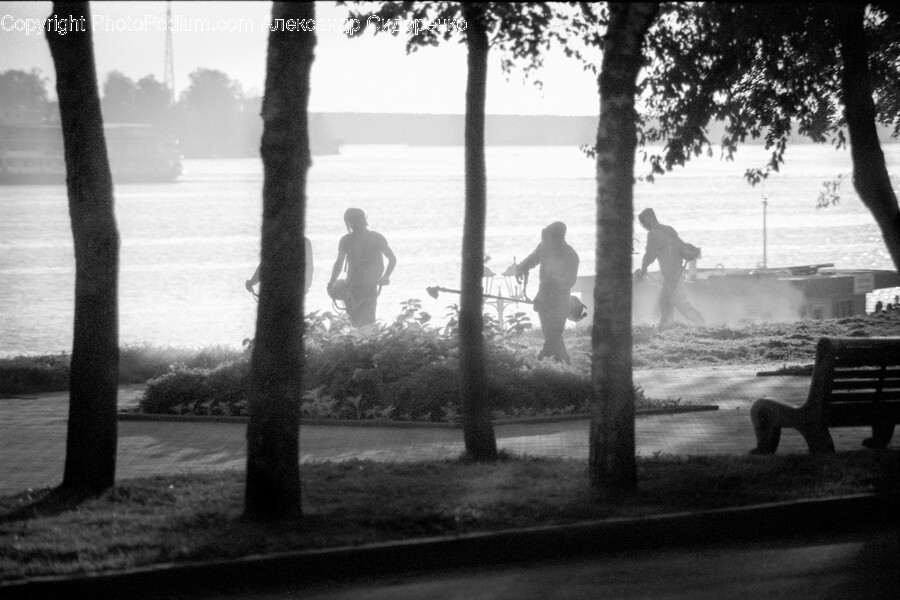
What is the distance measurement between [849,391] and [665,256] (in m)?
12.8

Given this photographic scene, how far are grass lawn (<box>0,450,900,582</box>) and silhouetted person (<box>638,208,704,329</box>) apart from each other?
12.6 meters

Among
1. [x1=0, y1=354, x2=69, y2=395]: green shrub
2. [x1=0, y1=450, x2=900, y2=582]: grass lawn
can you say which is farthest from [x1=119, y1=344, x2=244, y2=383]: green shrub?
[x1=0, y1=450, x2=900, y2=582]: grass lawn

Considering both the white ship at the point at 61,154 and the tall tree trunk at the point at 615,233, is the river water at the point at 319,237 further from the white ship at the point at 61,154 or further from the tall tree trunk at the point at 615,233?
the tall tree trunk at the point at 615,233

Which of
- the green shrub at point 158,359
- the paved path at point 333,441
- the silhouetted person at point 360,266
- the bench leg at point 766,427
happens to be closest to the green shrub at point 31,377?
the green shrub at point 158,359

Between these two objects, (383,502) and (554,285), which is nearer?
(383,502)

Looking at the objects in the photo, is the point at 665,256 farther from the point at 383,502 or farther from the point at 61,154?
the point at 61,154

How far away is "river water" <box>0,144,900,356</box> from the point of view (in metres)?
41.7

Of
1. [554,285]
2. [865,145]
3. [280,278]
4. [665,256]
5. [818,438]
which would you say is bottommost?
[818,438]

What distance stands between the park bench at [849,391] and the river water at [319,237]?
42.7ft

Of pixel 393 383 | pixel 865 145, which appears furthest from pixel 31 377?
pixel 865 145

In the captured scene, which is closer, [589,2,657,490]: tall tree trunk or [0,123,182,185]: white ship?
[589,2,657,490]: tall tree trunk

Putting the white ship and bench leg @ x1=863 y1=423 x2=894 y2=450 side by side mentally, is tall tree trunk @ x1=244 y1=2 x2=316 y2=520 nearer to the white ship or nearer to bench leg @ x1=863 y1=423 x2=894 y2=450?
bench leg @ x1=863 y1=423 x2=894 y2=450

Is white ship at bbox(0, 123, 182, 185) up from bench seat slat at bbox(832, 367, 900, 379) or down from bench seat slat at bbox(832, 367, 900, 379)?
up

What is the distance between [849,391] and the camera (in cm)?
909
